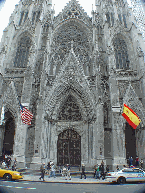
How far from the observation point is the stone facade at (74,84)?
53.7 feet

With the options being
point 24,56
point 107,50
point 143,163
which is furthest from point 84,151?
point 24,56

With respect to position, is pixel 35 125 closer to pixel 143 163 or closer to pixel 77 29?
pixel 143 163

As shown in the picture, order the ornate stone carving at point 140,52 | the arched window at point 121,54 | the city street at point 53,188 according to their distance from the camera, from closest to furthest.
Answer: the city street at point 53,188 → the ornate stone carving at point 140,52 → the arched window at point 121,54

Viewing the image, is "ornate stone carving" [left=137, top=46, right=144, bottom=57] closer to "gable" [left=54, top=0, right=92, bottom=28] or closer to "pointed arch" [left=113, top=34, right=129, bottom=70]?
"pointed arch" [left=113, top=34, right=129, bottom=70]

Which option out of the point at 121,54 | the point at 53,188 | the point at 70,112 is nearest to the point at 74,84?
the point at 70,112

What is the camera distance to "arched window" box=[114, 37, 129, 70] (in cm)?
2151

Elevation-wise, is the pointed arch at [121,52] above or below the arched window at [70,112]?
above

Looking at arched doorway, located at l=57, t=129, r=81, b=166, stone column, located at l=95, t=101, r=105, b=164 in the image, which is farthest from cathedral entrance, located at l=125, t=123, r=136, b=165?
arched doorway, located at l=57, t=129, r=81, b=166

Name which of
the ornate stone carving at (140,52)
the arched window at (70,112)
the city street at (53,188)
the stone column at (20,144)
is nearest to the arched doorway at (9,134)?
the stone column at (20,144)

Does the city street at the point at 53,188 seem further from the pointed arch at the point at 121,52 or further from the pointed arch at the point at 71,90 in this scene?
the pointed arch at the point at 121,52

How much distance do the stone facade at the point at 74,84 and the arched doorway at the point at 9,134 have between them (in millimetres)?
464

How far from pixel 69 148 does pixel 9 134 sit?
24.3 feet

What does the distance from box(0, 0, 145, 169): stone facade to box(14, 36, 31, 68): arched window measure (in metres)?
0.07

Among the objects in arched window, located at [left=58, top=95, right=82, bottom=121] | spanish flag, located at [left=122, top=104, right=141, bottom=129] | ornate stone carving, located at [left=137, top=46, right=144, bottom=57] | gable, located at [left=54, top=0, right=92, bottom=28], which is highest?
gable, located at [left=54, top=0, right=92, bottom=28]
